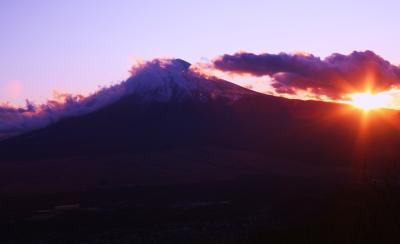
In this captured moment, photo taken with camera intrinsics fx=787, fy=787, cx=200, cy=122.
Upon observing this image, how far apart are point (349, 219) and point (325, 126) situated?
68.3 meters

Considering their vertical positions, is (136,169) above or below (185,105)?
below

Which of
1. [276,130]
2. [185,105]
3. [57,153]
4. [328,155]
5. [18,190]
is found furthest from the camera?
[185,105]

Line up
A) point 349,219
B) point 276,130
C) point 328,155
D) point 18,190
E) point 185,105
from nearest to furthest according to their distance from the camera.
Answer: point 349,219
point 18,190
point 328,155
point 276,130
point 185,105

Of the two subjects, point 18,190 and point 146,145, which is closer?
point 18,190

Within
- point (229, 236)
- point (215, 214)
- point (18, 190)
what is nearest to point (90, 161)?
point (18, 190)

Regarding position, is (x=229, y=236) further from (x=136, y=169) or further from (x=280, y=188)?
(x=136, y=169)

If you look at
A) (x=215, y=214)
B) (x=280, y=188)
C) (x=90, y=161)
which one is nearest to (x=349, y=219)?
(x=215, y=214)

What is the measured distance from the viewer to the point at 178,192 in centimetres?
6116

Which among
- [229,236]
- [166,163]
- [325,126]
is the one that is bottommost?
[229,236]

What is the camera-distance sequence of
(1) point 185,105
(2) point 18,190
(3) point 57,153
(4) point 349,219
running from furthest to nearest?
(1) point 185,105, (3) point 57,153, (2) point 18,190, (4) point 349,219

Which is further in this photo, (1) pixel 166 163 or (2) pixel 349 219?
(1) pixel 166 163

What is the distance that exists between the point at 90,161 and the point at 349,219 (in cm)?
5582

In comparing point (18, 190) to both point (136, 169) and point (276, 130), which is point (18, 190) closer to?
point (136, 169)

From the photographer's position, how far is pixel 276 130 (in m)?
104
